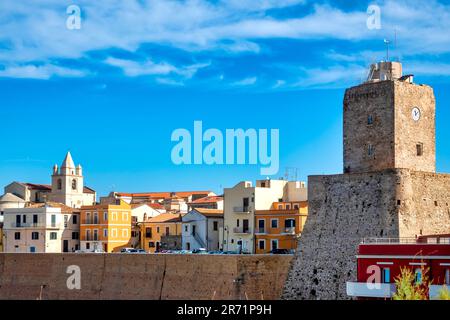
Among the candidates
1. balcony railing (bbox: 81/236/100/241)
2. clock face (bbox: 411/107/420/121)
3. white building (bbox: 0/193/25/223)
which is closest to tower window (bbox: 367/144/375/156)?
clock face (bbox: 411/107/420/121)

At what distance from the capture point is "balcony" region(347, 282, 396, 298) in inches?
1202

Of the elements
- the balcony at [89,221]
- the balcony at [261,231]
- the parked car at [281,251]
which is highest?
the balcony at [89,221]

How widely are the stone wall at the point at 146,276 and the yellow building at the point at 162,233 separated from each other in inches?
562

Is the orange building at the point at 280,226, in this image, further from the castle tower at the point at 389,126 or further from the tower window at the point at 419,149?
the tower window at the point at 419,149

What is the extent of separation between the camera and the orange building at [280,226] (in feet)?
167

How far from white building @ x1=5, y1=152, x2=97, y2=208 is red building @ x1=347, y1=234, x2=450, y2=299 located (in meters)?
52.5

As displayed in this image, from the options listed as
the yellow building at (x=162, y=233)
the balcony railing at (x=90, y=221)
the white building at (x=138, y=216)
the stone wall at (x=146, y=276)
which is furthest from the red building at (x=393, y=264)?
the white building at (x=138, y=216)

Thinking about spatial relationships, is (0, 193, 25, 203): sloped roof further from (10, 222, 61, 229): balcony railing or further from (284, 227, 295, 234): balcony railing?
(284, 227, 295, 234): balcony railing

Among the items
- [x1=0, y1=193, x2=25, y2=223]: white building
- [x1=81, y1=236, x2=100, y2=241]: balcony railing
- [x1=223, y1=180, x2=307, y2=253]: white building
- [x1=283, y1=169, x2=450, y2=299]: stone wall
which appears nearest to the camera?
[x1=283, y1=169, x2=450, y2=299]: stone wall

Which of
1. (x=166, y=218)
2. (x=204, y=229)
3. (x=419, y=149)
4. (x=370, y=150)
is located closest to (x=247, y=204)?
(x=204, y=229)
